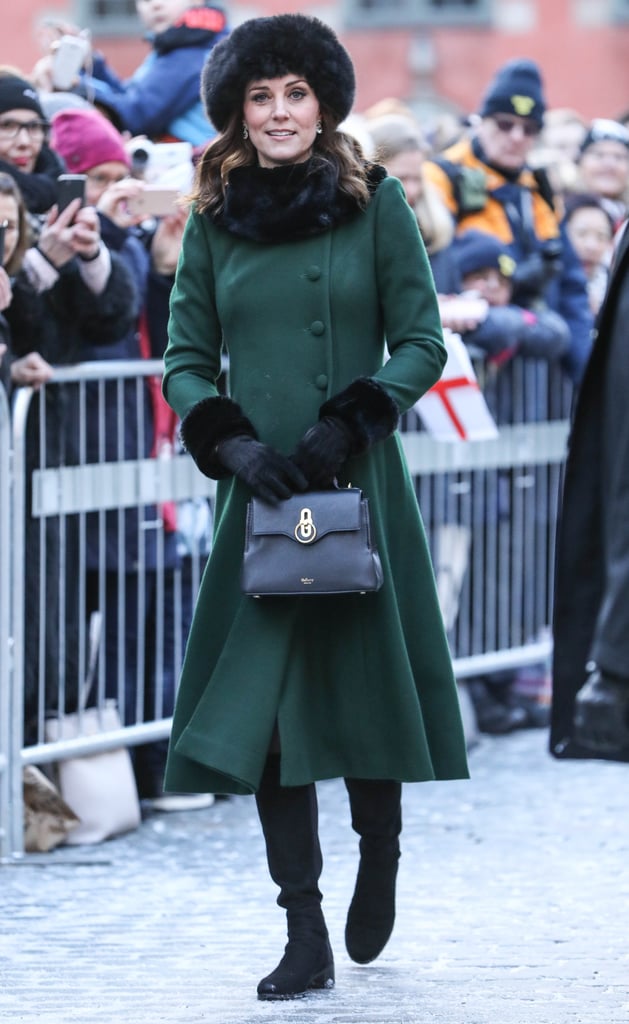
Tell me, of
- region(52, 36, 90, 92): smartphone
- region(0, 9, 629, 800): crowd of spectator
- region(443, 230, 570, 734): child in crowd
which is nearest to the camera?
region(0, 9, 629, 800): crowd of spectator

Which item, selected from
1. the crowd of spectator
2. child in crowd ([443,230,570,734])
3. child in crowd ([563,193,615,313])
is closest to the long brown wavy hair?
the crowd of spectator

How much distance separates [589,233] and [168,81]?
3.13 m

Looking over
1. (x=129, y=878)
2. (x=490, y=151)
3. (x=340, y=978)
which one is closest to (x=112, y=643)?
(x=129, y=878)

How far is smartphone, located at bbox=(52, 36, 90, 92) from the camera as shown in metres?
7.93

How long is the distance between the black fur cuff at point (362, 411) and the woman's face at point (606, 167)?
7.06 metres

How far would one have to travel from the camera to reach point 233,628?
189 inches

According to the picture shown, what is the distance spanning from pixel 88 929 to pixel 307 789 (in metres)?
1.05

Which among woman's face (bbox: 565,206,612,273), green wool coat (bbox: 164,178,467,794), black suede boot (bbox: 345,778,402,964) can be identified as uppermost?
woman's face (bbox: 565,206,612,273)

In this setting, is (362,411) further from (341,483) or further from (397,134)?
(397,134)

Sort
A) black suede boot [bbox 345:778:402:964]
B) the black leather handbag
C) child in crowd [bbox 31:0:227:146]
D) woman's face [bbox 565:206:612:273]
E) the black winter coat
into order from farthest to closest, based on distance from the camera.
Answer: woman's face [bbox 565:206:612:273] → child in crowd [bbox 31:0:227:146] → black suede boot [bbox 345:778:402:964] → the black leather handbag → the black winter coat

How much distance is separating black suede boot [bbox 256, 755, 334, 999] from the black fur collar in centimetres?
114

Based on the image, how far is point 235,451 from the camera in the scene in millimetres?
4668

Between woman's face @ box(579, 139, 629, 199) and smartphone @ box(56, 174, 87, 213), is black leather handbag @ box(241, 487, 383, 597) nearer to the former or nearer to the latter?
smartphone @ box(56, 174, 87, 213)

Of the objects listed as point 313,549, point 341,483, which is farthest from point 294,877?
point 341,483
